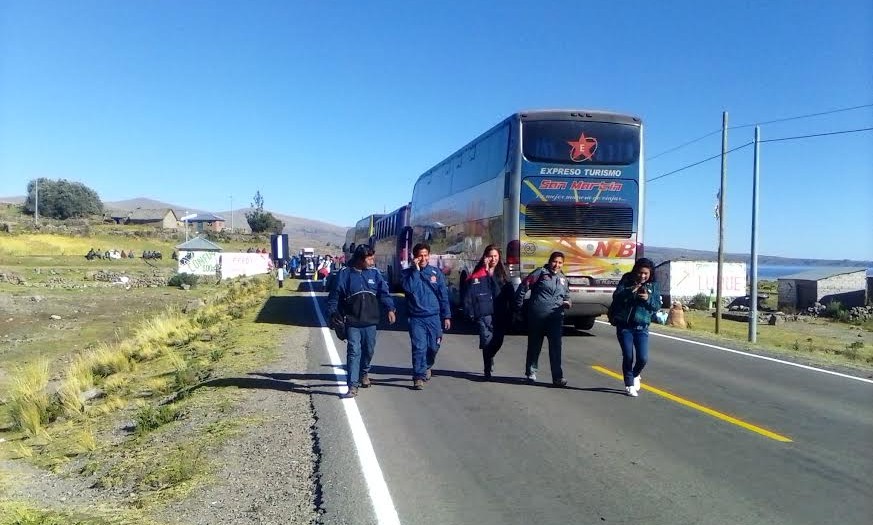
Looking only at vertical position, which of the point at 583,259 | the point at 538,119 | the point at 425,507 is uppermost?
the point at 538,119

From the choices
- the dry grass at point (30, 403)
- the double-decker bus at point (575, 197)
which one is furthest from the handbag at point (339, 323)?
the double-decker bus at point (575, 197)

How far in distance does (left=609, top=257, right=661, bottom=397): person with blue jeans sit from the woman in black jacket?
5.65 ft

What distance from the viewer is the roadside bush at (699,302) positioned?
157ft

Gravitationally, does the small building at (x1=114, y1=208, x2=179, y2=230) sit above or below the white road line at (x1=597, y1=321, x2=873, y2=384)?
above

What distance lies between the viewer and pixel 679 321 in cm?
2684

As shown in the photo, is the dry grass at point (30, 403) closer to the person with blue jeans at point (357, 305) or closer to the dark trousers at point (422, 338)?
the person with blue jeans at point (357, 305)

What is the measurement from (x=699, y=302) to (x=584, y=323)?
110 feet

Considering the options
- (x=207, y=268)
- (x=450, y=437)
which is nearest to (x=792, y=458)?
(x=450, y=437)

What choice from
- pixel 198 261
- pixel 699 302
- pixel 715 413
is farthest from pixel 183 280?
pixel 715 413

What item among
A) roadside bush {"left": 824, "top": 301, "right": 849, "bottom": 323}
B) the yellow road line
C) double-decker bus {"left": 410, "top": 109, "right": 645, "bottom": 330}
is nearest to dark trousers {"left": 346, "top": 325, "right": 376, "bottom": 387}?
the yellow road line

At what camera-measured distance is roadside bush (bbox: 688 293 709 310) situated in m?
48.0

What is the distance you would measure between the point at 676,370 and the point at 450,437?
5.68 meters

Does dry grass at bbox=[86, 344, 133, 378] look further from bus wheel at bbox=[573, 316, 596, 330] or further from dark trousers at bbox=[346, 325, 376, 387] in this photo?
bus wheel at bbox=[573, 316, 596, 330]

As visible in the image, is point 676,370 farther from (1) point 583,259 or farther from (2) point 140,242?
(2) point 140,242
